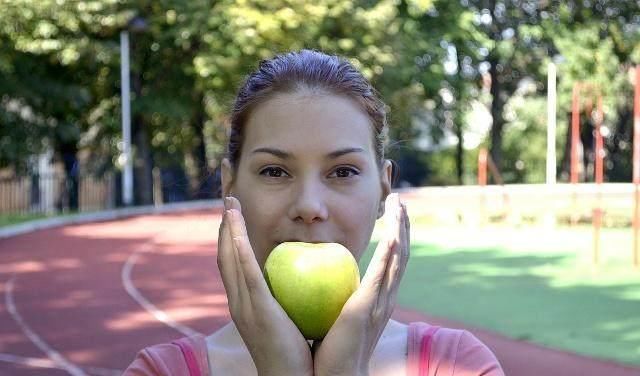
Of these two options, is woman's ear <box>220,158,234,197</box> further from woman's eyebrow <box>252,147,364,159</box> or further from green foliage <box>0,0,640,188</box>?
green foliage <box>0,0,640,188</box>

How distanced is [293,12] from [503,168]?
22615mm

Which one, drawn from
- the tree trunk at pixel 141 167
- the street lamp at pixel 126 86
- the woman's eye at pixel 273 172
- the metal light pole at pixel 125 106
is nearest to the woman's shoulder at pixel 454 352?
the woman's eye at pixel 273 172

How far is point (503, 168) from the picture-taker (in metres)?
43.9

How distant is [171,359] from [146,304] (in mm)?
8421

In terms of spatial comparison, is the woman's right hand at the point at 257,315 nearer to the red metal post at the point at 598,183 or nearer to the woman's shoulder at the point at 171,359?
the woman's shoulder at the point at 171,359

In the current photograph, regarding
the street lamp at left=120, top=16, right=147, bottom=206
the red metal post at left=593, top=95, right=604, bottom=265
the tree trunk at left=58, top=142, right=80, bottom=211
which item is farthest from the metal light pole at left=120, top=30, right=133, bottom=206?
the red metal post at left=593, top=95, right=604, bottom=265

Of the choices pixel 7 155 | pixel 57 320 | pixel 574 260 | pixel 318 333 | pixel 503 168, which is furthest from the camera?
pixel 503 168

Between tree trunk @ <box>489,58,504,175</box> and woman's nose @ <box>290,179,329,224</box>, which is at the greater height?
tree trunk @ <box>489,58,504,175</box>

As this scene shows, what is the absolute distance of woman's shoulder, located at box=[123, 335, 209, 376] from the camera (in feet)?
6.16

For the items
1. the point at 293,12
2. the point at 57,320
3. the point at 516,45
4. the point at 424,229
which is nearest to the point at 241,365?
the point at 57,320

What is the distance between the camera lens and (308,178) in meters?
1.84

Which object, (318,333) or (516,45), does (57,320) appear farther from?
(516,45)

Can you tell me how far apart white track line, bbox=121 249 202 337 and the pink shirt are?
523cm

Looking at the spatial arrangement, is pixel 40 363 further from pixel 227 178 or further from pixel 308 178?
pixel 308 178
